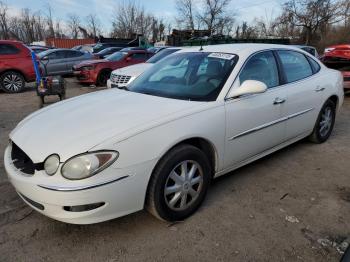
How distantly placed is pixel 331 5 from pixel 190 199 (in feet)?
119

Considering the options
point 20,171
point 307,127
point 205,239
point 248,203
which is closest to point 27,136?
point 20,171

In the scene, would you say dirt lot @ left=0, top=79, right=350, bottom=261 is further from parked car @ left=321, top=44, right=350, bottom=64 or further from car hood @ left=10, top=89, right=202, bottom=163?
parked car @ left=321, top=44, right=350, bottom=64

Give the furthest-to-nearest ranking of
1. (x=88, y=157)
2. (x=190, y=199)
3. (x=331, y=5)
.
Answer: (x=331, y=5) < (x=190, y=199) < (x=88, y=157)

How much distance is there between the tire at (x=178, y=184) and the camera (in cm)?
258

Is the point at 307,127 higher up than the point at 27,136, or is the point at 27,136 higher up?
the point at 27,136

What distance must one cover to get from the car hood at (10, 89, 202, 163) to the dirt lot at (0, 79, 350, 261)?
29.1 inches

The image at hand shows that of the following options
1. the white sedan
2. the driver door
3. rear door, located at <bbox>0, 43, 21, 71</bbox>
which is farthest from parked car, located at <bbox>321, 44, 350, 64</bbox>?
rear door, located at <bbox>0, 43, 21, 71</bbox>

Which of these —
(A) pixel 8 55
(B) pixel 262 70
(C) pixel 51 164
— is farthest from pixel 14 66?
(C) pixel 51 164

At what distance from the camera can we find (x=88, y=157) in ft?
7.50

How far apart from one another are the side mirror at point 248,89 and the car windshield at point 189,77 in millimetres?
159

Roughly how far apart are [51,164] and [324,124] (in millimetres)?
4040

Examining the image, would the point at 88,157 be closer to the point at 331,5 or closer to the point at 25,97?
the point at 25,97

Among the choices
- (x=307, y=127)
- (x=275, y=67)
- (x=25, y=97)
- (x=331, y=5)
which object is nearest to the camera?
(x=275, y=67)

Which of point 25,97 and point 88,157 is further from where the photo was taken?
point 25,97
